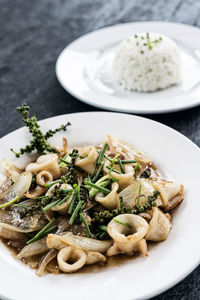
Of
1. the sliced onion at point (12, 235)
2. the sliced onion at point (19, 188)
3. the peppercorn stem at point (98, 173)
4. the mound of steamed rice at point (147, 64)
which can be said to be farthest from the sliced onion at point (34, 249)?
the mound of steamed rice at point (147, 64)

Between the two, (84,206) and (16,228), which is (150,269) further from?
(16,228)

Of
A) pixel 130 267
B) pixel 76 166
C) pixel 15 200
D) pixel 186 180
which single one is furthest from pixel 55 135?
pixel 130 267

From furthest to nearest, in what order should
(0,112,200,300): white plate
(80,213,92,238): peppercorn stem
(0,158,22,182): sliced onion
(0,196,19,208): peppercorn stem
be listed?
(0,158,22,182): sliced onion < (0,196,19,208): peppercorn stem < (80,213,92,238): peppercorn stem < (0,112,200,300): white plate

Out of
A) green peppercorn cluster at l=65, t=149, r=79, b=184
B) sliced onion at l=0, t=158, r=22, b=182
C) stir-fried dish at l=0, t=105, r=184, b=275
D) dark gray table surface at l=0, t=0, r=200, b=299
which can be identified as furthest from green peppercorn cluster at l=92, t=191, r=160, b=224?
dark gray table surface at l=0, t=0, r=200, b=299

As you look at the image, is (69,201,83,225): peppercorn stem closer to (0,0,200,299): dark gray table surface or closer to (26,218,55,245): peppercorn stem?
(26,218,55,245): peppercorn stem

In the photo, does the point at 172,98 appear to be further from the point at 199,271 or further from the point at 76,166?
the point at 199,271

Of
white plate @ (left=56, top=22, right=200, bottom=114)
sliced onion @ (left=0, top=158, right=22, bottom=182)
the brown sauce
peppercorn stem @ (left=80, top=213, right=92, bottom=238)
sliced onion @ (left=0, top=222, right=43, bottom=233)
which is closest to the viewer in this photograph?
the brown sauce

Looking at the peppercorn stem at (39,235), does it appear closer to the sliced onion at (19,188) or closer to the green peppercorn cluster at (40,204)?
the green peppercorn cluster at (40,204)
